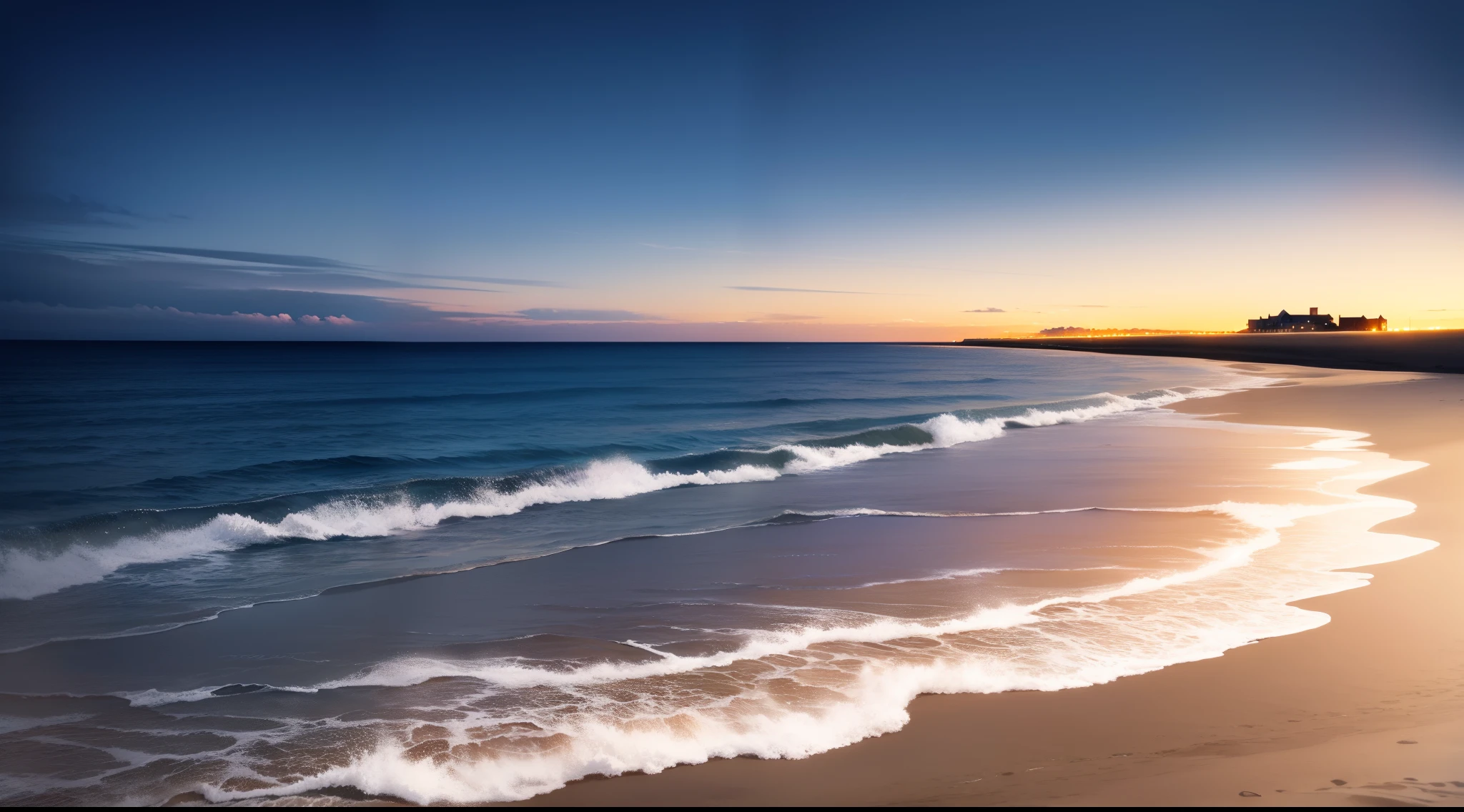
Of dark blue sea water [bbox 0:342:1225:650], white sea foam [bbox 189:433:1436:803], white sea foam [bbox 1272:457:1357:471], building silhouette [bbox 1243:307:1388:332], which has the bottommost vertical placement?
dark blue sea water [bbox 0:342:1225:650]

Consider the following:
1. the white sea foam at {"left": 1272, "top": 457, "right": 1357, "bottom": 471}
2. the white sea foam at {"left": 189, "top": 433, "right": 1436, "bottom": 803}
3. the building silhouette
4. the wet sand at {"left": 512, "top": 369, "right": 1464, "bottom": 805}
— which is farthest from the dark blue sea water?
the building silhouette

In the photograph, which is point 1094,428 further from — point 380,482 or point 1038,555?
point 380,482

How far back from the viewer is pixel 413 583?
8.05 meters

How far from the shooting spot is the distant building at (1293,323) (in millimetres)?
164625

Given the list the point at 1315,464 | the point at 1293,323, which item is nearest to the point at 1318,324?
the point at 1293,323

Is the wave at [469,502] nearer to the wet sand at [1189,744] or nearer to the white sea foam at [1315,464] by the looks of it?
the white sea foam at [1315,464]

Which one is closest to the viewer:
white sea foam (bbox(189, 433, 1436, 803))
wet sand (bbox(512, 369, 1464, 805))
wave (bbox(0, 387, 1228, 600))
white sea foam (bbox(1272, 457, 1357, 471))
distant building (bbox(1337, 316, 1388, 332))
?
wet sand (bbox(512, 369, 1464, 805))

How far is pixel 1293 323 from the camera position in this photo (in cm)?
17238

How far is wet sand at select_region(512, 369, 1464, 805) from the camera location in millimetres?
3695

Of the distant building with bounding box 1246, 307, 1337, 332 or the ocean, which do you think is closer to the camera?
the ocean

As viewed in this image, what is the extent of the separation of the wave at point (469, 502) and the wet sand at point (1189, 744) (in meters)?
8.19

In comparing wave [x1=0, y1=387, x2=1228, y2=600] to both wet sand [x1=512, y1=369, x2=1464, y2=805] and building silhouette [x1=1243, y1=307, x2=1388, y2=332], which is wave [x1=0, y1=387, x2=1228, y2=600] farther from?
building silhouette [x1=1243, y1=307, x2=1388, y2=332]

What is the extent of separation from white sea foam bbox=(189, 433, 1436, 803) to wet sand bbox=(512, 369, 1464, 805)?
161 mm

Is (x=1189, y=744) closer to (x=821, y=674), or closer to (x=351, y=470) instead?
(x=821, y=674)
